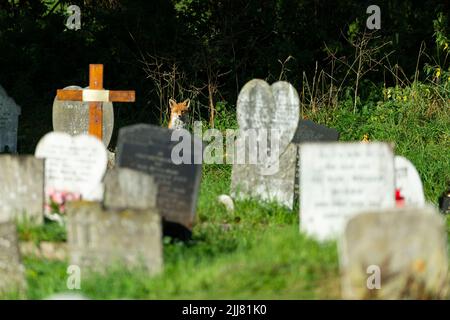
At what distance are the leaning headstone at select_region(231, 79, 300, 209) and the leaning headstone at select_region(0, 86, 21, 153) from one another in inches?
168

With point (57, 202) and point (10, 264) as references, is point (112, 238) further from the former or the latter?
point (57, 202)

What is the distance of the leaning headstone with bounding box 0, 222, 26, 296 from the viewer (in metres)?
6.65

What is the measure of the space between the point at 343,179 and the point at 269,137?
7.45 ft

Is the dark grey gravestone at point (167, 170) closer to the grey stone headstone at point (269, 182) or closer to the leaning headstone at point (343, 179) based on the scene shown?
the leaning headstone at point (343, 179)

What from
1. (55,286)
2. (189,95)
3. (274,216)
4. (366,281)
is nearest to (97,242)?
(55,286)

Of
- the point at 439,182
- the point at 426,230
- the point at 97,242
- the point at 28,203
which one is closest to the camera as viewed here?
→ the point at 426,230

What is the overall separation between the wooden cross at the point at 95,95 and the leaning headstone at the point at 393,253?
5.52 metres

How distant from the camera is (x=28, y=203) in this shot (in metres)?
7.57

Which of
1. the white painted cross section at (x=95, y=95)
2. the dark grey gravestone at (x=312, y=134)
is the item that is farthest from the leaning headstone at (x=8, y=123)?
the dark grey gravestone at (x=312, y=134)

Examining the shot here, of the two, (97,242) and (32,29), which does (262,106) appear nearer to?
(97,242)

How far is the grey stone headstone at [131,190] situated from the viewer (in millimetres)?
6902

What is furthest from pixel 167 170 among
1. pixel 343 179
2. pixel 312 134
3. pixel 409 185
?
pixel 312 134

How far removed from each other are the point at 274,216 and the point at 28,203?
2.35 meters

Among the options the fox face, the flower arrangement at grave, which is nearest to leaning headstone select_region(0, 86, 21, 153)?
the fox face
